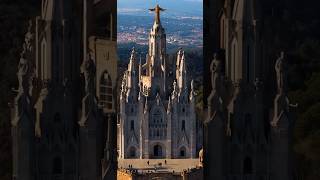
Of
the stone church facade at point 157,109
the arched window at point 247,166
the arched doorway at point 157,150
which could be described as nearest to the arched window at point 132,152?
the stone church facade at point 157,109

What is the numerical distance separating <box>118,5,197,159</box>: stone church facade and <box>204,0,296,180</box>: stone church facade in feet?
275

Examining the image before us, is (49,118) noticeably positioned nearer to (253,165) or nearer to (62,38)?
(62,38)

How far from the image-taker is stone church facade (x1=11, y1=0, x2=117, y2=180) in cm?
1891

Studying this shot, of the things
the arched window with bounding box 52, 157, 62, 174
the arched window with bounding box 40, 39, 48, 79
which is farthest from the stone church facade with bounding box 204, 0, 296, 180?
the arched window with bounding box 40, 39, 48, 79

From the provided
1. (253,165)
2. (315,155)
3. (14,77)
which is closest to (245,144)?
(253,165)

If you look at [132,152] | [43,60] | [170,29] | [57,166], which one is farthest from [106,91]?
[132,152]

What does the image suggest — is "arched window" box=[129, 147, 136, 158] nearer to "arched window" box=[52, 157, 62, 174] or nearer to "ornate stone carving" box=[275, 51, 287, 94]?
"arched window" box=[52, 157, 62, 174]

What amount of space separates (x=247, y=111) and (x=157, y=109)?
9363cm

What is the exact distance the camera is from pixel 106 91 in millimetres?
21078

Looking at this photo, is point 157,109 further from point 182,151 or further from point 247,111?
point 247,111

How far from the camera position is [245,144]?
19.4 metres

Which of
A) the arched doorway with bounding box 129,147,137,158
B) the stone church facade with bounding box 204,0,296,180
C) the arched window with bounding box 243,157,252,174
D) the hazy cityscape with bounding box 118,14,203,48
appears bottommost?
the arched doorway with bounding box 129,147,137,158

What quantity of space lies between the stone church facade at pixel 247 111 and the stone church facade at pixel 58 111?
2501mm

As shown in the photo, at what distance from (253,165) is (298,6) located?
12579 mm
